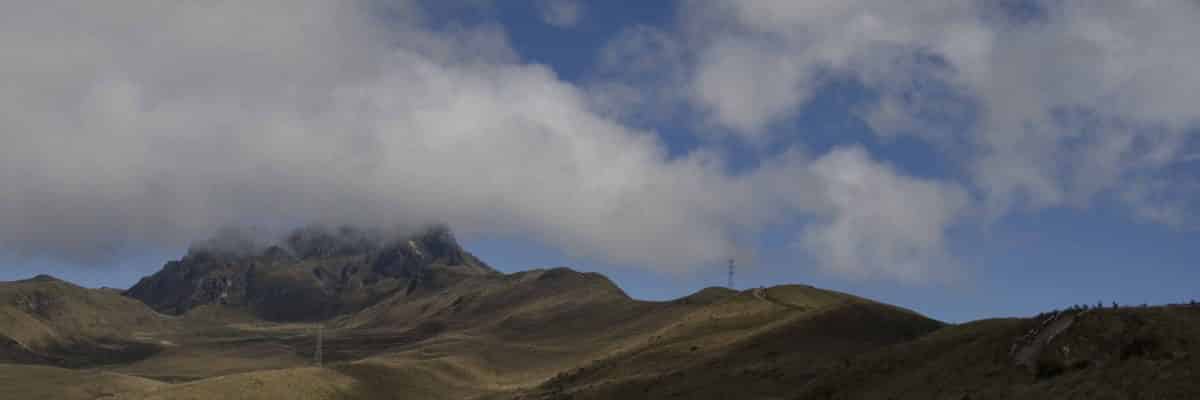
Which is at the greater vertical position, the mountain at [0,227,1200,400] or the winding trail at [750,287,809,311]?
the winding trail at [750,287,809,311]

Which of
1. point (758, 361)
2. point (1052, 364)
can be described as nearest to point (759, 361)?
point (758, 361)

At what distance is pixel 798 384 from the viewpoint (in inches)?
2277

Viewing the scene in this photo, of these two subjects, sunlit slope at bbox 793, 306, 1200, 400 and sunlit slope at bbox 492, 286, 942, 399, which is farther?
sunlit slope at bbox 492, 286, 942, 399

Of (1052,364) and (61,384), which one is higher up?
(61,384)

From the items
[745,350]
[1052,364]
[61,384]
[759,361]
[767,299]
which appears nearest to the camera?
[1052,364]

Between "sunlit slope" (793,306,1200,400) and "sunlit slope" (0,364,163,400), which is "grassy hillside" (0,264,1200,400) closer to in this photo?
"sunlit slope" (793,306,1200,400)

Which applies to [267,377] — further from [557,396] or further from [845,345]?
[845,345]

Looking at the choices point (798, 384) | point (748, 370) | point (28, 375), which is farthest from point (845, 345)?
point (28, 375)

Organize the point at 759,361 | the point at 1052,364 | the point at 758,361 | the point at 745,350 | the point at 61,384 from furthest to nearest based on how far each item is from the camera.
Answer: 1. the point at 61,384
2. the point at 745,350
3. the point at 758,361
4. the point at 759,361
5. the point at 1052,364

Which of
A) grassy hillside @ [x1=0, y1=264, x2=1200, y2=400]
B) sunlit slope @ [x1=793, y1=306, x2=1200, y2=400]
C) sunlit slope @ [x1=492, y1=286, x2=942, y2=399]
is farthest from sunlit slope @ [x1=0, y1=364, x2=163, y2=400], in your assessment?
sunlit slope @ [x1=793, y1=306, x2=1200, y2=400]

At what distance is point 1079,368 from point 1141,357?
85.5 inches

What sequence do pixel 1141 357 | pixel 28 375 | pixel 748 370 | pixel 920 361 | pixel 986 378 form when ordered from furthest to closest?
pixel 28 375 < pixel 748 370 < pixel 920 361 < pixel 986 378 < pixel 1141 357

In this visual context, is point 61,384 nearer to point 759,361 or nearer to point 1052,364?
point 759,361

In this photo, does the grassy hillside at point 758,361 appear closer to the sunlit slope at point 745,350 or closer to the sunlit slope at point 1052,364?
the sunlit slope at point 1052,364
